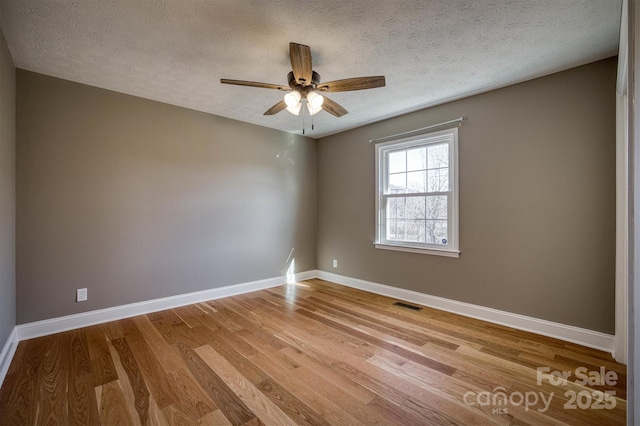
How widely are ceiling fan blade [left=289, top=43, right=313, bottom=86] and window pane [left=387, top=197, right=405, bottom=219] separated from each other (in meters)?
2.25

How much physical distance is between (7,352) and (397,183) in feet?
13.9

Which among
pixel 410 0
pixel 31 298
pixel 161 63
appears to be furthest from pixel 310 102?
pixel 31 298

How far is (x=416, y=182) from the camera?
3.70m

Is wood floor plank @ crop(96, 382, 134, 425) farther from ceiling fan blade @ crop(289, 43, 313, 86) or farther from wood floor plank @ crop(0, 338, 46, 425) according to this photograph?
ceiling fan blade @ crop(289, 43, 313, 86)

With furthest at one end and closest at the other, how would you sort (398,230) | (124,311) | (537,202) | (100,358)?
(398,230), (124,311), (537,202), (100,358)

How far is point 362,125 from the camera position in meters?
4.24

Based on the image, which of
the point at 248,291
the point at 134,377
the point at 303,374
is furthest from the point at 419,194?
the point at 134,377

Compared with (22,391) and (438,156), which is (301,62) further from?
(22,391)

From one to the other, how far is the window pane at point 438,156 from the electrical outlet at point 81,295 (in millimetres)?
4175

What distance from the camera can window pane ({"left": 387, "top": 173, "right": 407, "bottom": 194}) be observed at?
383 centimetres

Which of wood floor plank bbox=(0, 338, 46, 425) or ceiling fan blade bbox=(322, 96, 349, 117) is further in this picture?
ceiling fan blade bbox=(322, 96, 349, 117)

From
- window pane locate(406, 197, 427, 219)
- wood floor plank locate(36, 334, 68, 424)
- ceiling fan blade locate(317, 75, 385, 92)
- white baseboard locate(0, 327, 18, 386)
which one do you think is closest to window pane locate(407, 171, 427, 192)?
window pane locate(406, 197, 427, 219)

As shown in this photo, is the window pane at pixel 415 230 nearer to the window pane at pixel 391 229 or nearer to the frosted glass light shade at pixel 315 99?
the window pane at pixel 391 229

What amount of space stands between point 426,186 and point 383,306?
5.37 feet
